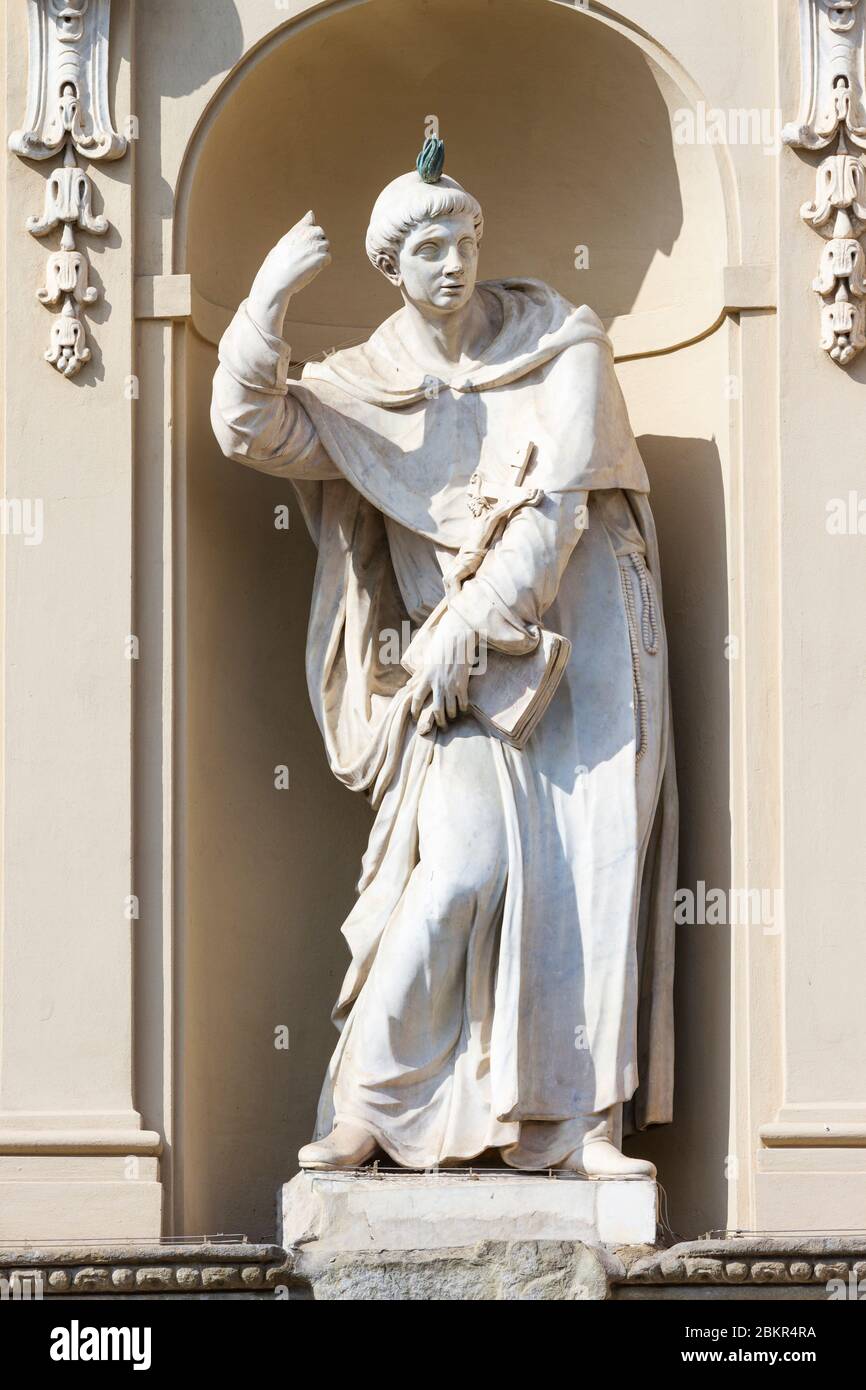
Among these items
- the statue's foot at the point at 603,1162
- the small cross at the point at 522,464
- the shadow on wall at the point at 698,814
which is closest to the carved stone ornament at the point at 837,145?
the shadow on wall at the point at 698,814

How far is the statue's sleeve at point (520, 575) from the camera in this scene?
9.22 meters

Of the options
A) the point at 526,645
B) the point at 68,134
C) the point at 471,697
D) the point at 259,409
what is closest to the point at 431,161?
the point at 259,409

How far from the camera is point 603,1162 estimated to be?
909 cm

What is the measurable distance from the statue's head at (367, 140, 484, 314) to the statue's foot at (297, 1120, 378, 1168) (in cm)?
216

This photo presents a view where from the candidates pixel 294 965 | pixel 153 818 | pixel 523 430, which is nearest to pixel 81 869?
pixel 153 818

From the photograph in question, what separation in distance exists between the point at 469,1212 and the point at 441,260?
2.47m

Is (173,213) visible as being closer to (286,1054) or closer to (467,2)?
(467,2)

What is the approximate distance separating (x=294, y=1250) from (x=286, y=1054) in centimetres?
110

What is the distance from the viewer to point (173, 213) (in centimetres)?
967

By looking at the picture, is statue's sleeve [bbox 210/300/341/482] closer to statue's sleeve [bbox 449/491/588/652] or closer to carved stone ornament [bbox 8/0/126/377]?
carved stone ornament [bbox 8/0/126/377]

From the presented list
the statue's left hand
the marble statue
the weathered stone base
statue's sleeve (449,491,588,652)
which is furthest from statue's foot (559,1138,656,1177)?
statue's sleeve (449,491,588,652)

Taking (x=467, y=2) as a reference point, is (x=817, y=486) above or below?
below

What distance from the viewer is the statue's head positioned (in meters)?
9.48

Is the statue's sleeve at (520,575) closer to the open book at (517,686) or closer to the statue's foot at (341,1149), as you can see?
the open book at (517,686)
